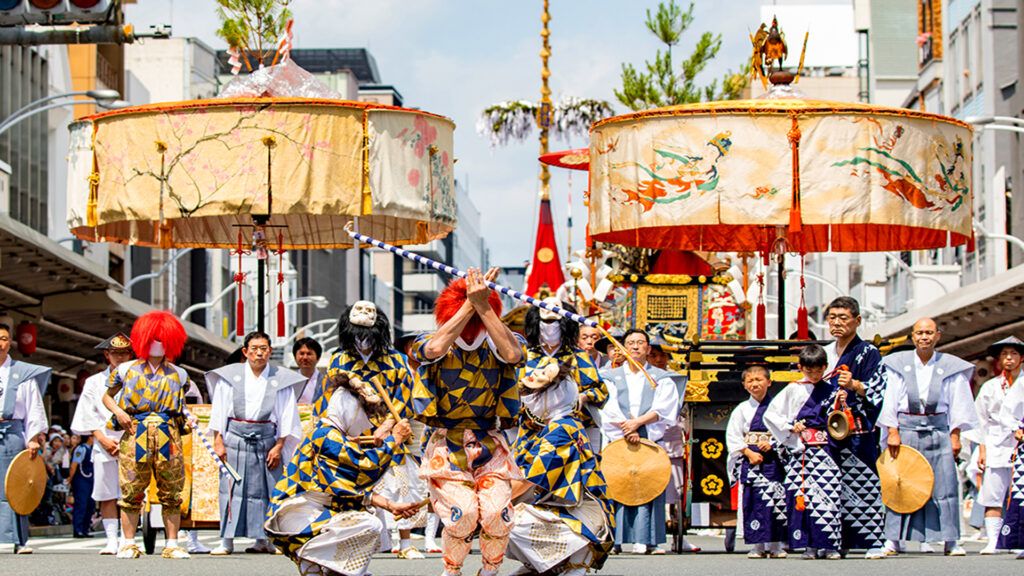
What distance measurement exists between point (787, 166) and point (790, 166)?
0.03 meters

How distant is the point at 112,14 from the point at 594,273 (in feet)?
32.1

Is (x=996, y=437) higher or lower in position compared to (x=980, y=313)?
lower

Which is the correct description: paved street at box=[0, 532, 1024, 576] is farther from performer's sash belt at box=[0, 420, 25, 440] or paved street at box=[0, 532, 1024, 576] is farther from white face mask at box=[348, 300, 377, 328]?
white face mask at box=[348, 300, 377, 328]

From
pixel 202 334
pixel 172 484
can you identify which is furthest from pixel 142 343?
pixel 202 334

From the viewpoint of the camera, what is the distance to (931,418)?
14.1 m

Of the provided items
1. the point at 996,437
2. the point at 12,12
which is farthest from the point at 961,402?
the point at 12,12

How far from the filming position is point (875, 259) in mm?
66750

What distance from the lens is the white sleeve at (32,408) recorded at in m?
14.1

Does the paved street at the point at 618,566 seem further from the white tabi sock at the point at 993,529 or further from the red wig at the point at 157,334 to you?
the red wig at the point at 157,334

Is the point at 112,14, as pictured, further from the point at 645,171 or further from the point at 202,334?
the point at 202,334

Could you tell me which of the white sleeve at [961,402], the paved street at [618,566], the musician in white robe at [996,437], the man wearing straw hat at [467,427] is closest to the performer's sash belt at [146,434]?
the paved street at [618,566]

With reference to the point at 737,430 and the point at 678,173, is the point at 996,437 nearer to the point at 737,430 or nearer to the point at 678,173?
the point at 737,430

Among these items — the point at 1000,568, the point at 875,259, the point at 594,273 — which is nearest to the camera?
the point at 1000,568

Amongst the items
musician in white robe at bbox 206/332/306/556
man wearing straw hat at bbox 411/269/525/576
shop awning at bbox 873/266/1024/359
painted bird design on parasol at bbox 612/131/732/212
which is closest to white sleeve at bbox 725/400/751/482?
painted bird design on parasol at bbox 612/131/732/212
